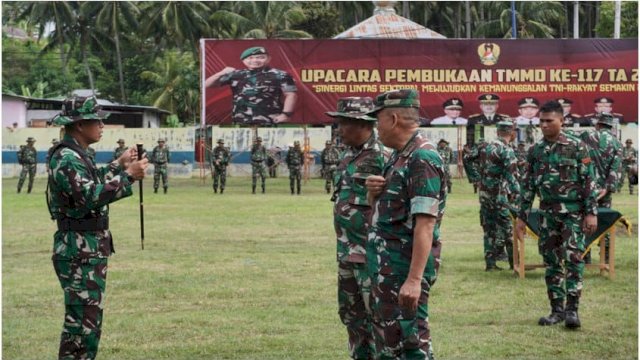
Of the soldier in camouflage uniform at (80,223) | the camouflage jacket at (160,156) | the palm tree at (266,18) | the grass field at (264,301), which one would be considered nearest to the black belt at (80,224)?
the soldier in camouflage uniform at (80,223)

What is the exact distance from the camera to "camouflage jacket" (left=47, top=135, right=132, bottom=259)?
6.16m

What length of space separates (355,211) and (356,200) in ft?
0.23

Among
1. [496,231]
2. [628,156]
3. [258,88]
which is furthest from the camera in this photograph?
[258,88]

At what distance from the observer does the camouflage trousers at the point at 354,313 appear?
6.48 metres

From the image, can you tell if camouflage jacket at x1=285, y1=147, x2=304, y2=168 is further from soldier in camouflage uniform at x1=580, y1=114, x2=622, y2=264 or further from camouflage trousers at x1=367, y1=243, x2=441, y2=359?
camouflage trousers at x1=367, y1=243, x2=441, y2=359

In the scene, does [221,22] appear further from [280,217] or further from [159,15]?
[280,217]

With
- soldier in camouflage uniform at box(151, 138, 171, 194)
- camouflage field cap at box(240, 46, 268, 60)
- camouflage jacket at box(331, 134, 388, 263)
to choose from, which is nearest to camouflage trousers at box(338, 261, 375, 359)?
camouflage jacket at box(331, 134, 388, 263)

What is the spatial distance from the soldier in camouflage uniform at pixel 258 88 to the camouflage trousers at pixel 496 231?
62.4 feet

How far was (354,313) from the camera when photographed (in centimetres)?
653

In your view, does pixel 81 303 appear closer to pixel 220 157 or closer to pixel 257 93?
pixel 220 157

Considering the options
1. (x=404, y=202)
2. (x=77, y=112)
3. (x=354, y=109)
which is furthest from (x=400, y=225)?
(x=77, y=112)

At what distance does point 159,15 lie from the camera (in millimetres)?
57625

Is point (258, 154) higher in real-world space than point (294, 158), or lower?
higher

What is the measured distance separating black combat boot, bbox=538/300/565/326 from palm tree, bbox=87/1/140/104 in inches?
2061
